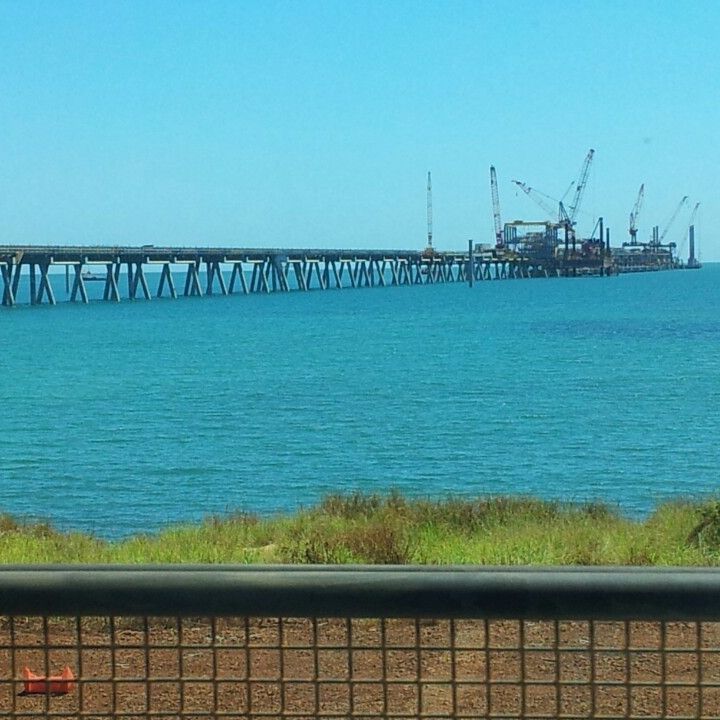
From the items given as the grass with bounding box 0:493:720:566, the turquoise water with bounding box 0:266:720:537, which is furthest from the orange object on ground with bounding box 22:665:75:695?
the turquoise water with bounding box 0:266:720:537

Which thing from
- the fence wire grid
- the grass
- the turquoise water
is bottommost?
the turquoise water

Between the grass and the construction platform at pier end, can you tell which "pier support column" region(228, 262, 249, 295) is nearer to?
the construction platform at pier end

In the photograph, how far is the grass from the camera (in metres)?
9.24

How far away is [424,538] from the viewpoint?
11172 mm

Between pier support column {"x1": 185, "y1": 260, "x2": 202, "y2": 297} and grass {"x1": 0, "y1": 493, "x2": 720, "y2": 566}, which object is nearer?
grass {"x1": 0, "y1": 493, "x2": 720, "y2": 566}

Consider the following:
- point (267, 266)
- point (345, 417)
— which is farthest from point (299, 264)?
point (345, 417)

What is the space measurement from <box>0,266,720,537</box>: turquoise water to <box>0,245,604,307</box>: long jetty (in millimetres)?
21336

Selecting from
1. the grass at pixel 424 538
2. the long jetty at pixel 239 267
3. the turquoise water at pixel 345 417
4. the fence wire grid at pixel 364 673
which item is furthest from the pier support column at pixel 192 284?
the fence wire grid at pixel 364 673

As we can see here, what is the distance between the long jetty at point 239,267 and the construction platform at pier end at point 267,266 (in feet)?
0.22

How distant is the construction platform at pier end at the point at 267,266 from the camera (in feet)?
323

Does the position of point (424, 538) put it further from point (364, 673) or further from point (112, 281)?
point (112, 281)

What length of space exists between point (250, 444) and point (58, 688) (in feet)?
77.9

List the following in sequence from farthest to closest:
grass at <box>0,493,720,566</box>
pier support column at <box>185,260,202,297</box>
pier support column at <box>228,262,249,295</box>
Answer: pier support column at <box>228,262,249,295</box> < pier support column at <box>185,260,202,297</box> < grass at <box>0,493,720,566</box>

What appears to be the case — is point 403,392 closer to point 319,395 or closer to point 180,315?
point 319,395
